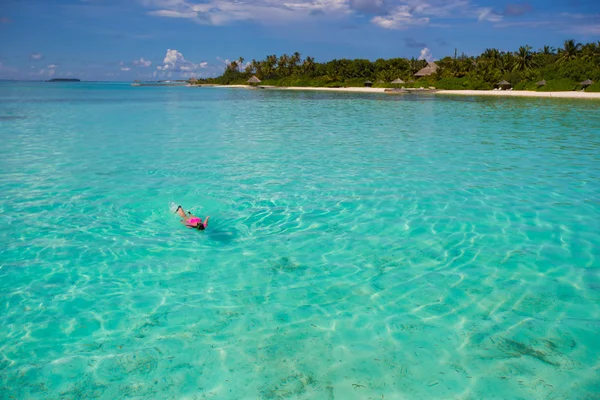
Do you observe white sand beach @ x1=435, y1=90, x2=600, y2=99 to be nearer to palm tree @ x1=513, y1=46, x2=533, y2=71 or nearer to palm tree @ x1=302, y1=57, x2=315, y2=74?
palm tree @ x1=513, y1=46, x2=533, y2=71

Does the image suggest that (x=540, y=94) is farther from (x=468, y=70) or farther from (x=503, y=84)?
(x=468, y=70)

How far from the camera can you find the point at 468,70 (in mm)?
74875

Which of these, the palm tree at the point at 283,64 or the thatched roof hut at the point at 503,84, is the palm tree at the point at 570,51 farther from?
the palm tree at the point at 283,64

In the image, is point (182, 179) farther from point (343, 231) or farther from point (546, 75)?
point (546, 75)

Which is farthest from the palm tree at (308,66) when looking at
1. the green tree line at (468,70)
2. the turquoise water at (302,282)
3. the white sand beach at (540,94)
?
the turquoise water at (302,282)

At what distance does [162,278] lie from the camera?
6160 millimetres

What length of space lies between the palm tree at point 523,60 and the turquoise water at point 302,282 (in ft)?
222

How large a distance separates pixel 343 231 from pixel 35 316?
5051 mm

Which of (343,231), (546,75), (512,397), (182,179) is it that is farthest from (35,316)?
(546,75)

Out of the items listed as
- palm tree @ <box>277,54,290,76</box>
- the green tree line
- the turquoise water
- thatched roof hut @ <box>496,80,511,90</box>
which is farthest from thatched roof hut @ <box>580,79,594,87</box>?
palm tree @ <box>277,54,290,76</box>

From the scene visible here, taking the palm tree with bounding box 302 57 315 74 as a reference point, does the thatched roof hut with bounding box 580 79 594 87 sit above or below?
below

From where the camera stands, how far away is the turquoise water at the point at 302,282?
4199 millimetres

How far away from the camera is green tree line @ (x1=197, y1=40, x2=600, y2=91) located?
5953 cm

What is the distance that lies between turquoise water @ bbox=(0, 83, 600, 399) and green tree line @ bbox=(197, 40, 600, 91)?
5820cm
